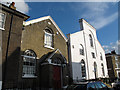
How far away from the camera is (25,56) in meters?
12.0

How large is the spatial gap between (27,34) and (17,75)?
179 inches

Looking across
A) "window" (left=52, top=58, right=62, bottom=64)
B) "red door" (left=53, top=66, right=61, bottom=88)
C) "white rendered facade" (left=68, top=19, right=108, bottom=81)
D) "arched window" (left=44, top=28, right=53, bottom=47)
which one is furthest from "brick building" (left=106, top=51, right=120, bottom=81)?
"arched window" (left=44, top=28, right=53, bottom=47)

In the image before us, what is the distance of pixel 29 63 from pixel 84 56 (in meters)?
11.7

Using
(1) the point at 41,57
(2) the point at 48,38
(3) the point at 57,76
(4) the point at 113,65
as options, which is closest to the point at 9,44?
(1) the point at 41,57

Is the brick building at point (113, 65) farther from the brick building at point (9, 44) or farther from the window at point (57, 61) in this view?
the brick building at point (9, 44)

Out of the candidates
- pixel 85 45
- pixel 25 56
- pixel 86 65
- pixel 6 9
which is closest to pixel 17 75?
pixel 25 56

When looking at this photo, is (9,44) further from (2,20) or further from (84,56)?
(84,56)

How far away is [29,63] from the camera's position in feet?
40.3

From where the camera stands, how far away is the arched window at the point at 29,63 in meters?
11.8

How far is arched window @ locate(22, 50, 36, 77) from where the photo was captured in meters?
11.8

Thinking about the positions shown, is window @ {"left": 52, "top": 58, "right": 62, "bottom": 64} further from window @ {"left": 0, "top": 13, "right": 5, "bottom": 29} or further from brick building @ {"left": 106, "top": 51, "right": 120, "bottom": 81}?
brick building @ {"left": 106, "top": 51, "right": 120, "bottom": 81}

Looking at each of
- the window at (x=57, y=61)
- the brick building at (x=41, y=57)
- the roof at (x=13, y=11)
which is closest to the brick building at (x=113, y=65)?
the brick building at (x=41, y=57)

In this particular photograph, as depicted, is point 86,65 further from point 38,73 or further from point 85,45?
point 38,73

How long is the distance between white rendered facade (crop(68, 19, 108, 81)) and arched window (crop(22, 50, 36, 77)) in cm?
688
